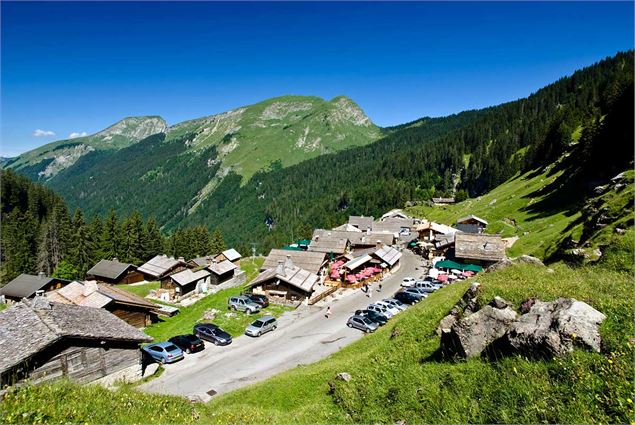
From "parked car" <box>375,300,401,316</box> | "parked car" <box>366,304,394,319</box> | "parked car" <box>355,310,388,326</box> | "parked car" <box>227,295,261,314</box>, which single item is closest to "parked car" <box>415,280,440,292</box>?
"parked car" <box>375,300,401,316</box>

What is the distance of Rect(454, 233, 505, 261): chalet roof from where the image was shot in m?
A: 61.8

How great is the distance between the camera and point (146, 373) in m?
30.1

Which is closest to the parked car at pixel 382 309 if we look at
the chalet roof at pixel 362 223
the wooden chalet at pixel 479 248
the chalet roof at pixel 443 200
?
the wooden chalet at pixel 479 248

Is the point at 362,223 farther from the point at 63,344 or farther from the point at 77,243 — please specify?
the point at 63,344

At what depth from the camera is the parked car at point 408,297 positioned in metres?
45.0

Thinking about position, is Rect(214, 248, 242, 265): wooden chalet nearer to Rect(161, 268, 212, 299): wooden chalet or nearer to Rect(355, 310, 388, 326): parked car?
Rect(161, 268, 212, 299): wooden chalet

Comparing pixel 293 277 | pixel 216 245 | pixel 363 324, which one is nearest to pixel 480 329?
pixel 363 324

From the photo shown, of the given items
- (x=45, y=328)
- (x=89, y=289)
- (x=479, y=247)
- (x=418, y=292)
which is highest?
(x=45, y=328)

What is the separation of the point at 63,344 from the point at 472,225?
8614 centimetres

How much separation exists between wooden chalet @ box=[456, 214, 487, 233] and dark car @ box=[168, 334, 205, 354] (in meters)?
71.4

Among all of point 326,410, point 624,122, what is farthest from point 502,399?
point 624,122

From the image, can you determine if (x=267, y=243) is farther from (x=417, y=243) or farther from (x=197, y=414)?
(x=197, y=414)

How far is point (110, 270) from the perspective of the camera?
7612 cm

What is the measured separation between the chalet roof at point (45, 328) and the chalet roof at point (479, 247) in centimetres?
5487
